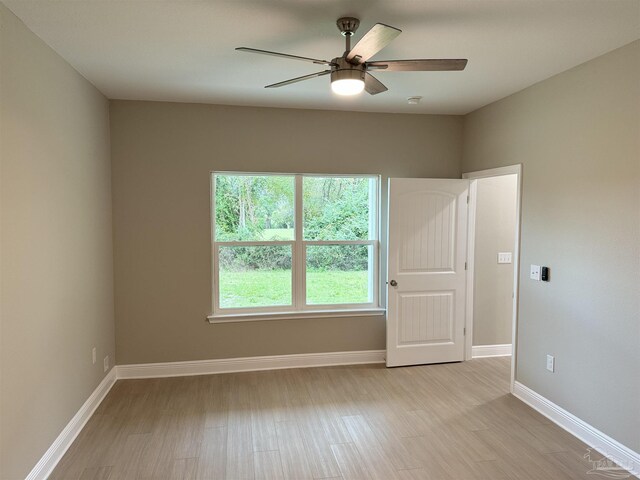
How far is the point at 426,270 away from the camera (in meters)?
4.20

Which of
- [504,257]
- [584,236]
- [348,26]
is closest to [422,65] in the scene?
[348,26]

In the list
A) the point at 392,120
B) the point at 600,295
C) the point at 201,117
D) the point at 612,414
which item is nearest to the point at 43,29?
the point at 201,117

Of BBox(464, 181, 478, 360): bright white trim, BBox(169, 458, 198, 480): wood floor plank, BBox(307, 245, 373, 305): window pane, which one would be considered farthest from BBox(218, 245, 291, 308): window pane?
BBox(464, 181, 478, 360): bright white trim

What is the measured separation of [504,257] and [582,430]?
6.70ft

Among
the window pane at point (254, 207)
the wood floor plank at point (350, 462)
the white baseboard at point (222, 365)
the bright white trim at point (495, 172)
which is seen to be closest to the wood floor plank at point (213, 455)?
the wood floor plank at point (350, 462)

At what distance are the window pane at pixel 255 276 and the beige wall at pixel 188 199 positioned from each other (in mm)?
182

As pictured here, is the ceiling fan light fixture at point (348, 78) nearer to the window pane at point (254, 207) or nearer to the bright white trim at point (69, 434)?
the window pane at point (254, 207)

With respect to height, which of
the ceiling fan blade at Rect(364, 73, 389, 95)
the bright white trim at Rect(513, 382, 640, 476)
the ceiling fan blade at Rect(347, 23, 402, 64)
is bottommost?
the bright white trim at Rect(513, 382, 640, 476)

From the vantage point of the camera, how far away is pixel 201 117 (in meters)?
3.84

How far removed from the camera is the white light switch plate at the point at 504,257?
14.6 feet

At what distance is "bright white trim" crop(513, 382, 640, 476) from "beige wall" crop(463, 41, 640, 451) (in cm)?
5

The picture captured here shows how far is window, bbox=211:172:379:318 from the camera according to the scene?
4.01 m

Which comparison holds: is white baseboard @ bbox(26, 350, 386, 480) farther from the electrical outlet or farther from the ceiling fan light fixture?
the ceiling fan light fixture

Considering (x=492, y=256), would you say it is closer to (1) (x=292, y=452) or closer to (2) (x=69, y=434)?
(1) (x=292, y=452)
